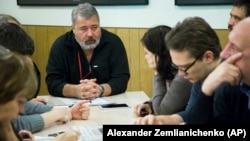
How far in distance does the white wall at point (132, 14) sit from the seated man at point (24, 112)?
1.72m

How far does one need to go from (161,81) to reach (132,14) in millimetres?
1516

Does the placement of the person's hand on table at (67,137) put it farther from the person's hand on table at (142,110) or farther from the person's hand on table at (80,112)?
the person's hand on table at (142,110)

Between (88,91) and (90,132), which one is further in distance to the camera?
(88,91)

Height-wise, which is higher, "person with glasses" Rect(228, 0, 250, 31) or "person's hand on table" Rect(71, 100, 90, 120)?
"person with glasses" Rect(228, 0, 250, 31)

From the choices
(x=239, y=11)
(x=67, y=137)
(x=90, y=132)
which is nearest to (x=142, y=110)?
(x=90, y=132)

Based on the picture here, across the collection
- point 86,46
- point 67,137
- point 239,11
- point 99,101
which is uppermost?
point 239,11

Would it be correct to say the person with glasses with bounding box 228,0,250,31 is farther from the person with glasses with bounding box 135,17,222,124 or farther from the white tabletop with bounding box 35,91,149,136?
the person with glasses with bounding box 135,17,222,124

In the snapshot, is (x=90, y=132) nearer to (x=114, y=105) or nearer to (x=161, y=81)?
(x=114, y=105)

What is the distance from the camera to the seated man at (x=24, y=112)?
208cm

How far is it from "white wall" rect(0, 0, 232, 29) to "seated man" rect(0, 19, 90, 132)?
1718 mm

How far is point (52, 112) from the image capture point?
2.31 metres

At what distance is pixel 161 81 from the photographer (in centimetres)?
264

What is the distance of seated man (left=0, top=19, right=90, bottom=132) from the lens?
2.08 m

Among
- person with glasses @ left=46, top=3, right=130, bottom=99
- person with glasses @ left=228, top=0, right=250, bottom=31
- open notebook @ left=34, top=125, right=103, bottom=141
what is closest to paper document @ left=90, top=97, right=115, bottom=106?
person with glasses @ left=46, top=3, right=130, bottom=99
